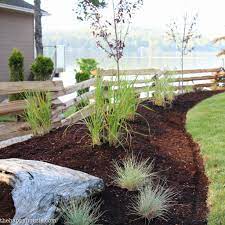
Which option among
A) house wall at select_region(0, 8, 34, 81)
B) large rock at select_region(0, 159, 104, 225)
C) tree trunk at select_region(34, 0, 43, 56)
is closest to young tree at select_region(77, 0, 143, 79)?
large rock at select_region(0, 159, 104, 225)

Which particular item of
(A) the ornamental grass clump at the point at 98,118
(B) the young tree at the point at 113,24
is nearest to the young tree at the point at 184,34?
(B) the young tree at the point at 113,24

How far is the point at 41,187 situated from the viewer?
3242 millimetres

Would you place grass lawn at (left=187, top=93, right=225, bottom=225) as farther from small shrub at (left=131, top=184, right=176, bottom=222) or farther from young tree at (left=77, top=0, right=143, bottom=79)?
young tree at (left=77, top=0, right=143, bottom=79)

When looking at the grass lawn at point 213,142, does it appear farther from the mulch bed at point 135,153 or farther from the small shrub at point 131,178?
the small shrub at point 131,178

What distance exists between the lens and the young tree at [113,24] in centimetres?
722

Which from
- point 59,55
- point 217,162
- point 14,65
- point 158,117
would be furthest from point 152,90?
point 59,55

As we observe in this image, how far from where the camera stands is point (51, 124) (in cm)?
601

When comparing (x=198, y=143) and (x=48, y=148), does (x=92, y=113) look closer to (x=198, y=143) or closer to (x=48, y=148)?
(x=48, y=148)

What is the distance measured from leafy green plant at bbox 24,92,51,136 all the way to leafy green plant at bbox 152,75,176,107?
361 cm

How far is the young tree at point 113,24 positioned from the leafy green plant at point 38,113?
1.80 metres

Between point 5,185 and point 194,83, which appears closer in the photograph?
point 5,185

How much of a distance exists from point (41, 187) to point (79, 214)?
0.39 metres

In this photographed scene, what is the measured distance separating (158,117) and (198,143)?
186cm

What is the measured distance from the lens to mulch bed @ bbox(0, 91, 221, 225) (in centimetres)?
349
